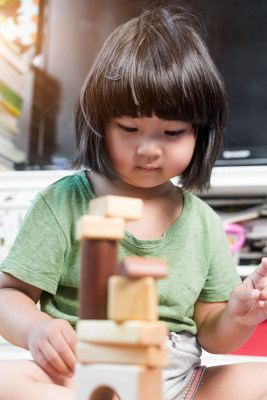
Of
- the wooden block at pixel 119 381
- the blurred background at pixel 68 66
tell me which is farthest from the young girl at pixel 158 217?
the blurred background at pixel 68 66

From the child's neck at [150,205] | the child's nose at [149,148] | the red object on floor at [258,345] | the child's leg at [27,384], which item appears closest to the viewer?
the child's leg at [27,384]

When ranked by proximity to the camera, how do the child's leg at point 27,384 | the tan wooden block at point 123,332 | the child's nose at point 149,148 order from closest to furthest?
the tan wooden block at point 123,332 < the child's leg at point 27,384 < the child's nose at point 149,148

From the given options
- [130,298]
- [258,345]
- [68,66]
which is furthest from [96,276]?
[68,66]

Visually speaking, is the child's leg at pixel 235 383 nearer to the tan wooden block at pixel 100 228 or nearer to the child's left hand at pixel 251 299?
the child's left hand at pixel 251 299

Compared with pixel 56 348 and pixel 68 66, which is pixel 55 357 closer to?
pixel 56 348

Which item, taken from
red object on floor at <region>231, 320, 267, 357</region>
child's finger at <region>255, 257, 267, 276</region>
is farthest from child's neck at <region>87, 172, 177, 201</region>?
red object on floor at <region>231, 320, 267, 357</region>

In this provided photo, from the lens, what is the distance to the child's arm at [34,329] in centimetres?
54

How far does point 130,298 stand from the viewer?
396 mm

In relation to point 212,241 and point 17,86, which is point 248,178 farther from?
point 17,86

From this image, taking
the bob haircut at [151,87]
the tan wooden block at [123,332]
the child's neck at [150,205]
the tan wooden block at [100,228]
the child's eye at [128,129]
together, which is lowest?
the child's neck at [150,205]

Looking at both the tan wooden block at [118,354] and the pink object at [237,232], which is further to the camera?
the pink object at [237,232]

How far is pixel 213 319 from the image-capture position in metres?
0.77

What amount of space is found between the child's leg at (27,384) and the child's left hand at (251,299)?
0.22 metres

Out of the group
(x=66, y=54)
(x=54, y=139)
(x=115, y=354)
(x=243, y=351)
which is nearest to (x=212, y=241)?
(x=115, y=354)
